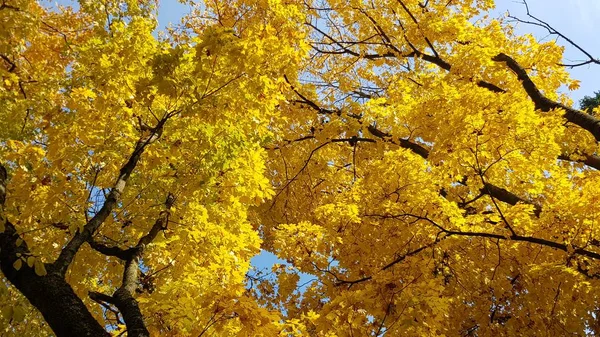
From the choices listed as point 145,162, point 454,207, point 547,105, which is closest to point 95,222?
point 145,162

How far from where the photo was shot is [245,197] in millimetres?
5176

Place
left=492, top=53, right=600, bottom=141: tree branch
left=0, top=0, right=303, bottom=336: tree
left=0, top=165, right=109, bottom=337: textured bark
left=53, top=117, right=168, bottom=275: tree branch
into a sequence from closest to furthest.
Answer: left=0, top=165, right=109, bottom=337: textured bark → left=53, top=117, right=168, bottom=275: tree branch → left=0, top=0, right=303, bottom=336: tree → left=492, top=53, right=600, bottom=141: tree branch

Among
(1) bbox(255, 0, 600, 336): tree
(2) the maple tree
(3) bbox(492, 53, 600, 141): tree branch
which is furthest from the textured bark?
(3) bbox(492, 53, 600, 141): tree branch

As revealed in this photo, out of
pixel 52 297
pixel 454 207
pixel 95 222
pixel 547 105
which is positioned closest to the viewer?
pixel 52 297

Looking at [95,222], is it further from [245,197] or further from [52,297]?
[245,197]

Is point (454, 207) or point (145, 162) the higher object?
point (145, 162)

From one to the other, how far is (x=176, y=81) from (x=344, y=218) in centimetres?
259

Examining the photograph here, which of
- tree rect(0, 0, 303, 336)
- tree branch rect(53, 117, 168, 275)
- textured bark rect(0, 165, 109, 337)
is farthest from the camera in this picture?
tree rect(0, 0, 303, 336)

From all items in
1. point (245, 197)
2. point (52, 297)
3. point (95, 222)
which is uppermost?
point (245, 197)

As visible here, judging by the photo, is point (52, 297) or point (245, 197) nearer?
point (52, 297)

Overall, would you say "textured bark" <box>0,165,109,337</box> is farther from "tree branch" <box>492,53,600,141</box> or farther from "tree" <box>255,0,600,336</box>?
"tree branch" <box>492,53,600,141</box>

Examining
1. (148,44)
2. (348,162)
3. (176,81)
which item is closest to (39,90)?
(148,44)

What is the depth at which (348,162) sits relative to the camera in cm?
868

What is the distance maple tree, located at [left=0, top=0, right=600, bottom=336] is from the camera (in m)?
3.93
